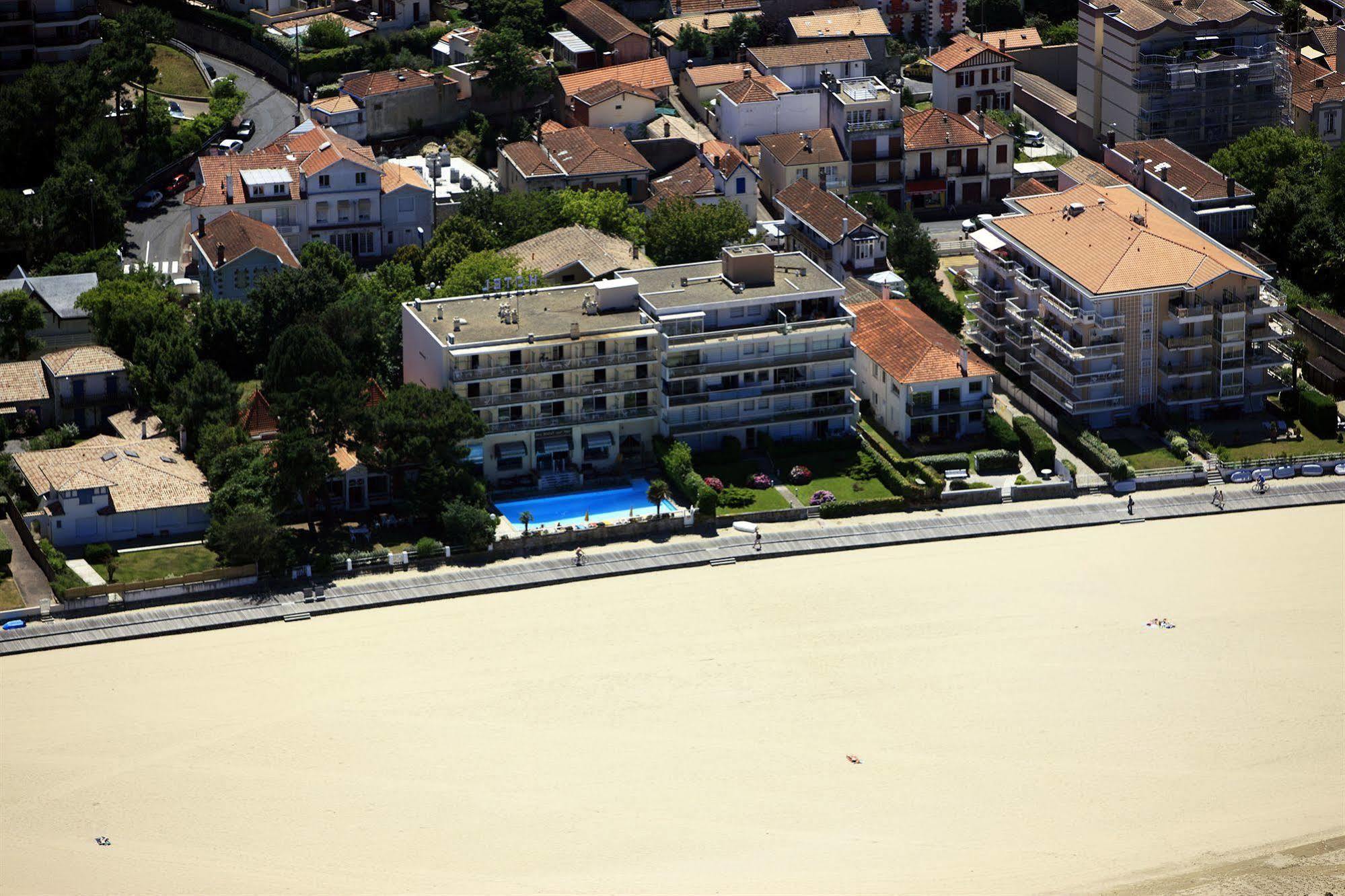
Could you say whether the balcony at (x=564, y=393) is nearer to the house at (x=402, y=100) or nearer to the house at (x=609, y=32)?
the house at (x=402, y=100)

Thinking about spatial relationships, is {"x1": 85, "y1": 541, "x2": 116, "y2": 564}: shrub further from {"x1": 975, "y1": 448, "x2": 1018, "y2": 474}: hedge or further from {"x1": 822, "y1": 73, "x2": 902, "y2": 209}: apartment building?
{"x1": 822, "y1": 73, "x2": 902, "y2": 209}: apartment building

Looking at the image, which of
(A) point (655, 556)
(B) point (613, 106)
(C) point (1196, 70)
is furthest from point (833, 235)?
(A) point (655, 556)

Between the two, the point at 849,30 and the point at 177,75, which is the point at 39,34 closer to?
the point at 177,75

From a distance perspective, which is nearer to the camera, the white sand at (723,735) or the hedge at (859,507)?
the white sand at (723,735)

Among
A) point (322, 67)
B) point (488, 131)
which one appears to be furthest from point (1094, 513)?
point (322, 67)

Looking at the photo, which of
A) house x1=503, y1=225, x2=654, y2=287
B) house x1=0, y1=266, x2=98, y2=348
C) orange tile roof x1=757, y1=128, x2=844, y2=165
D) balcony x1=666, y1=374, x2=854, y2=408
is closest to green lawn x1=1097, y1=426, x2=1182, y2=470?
balcony x1=666, y1=374, x2=854, y2=408

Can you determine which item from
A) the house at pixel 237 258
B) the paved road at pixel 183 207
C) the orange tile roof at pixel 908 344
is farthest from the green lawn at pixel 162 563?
the orange tile roof at pixel 908 344

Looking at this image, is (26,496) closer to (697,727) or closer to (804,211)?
(697,727)
